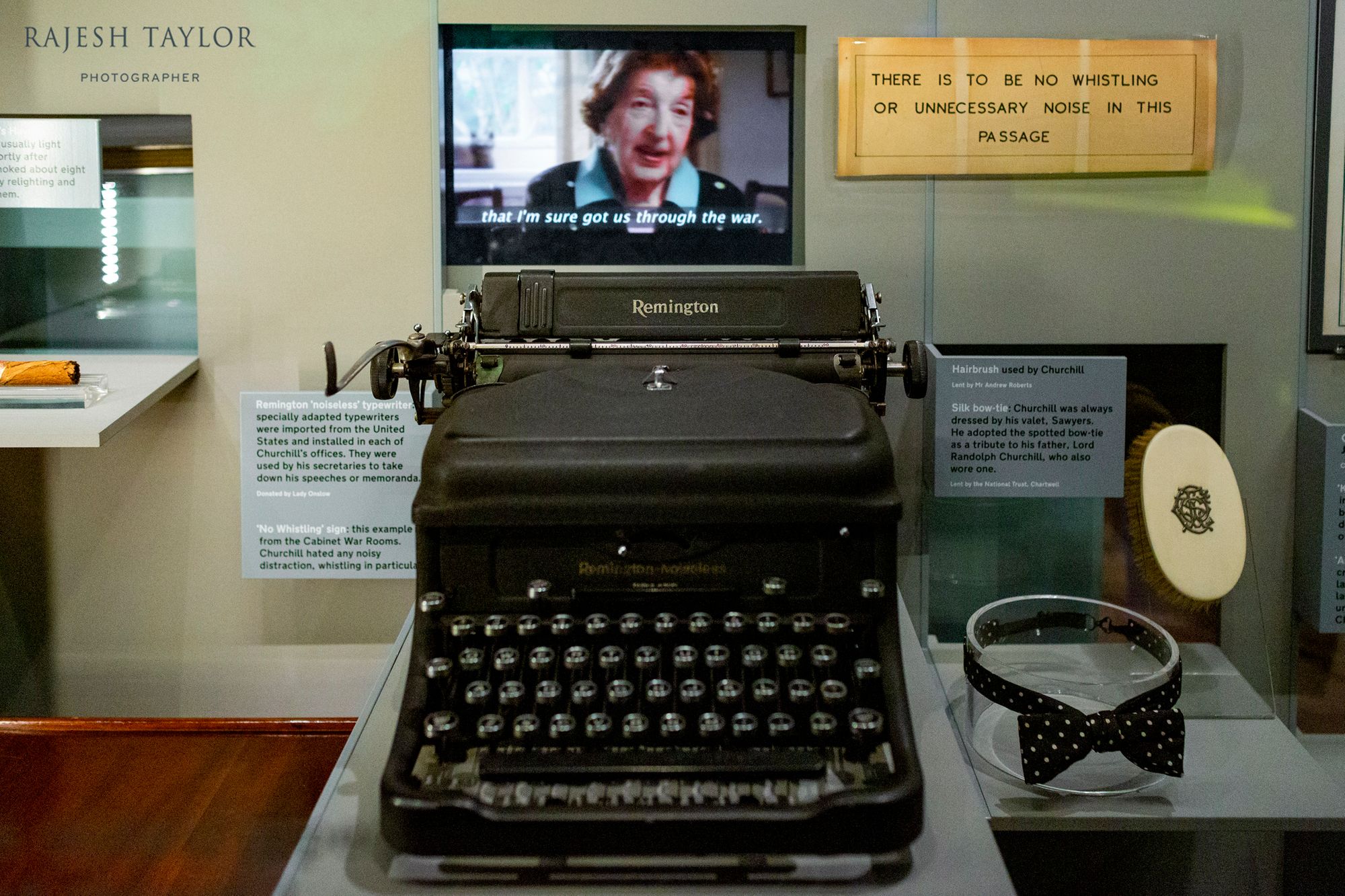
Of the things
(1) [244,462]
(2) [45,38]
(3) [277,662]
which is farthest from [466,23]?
(3) [277,662]

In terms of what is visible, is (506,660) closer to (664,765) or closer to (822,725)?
(664,765)

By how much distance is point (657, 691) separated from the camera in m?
1.15

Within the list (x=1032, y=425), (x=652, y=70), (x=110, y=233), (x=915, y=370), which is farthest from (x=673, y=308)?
(x=110, y=233)

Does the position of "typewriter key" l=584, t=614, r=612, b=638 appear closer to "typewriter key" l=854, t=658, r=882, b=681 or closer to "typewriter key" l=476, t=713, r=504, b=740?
"typewriter key" l=476, t=713, r=504, b=740

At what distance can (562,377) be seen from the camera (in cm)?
147

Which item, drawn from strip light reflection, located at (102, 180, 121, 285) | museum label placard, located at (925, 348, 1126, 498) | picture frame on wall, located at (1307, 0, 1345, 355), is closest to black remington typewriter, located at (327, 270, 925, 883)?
museum label placard, located at (925, 348, 1126, 498)

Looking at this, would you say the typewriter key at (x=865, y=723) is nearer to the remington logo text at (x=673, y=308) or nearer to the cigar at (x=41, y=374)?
the remington logo text at (x=673, y=308)

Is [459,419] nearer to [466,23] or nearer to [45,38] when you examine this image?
[466,23]

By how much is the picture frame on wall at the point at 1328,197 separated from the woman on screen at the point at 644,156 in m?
1.02

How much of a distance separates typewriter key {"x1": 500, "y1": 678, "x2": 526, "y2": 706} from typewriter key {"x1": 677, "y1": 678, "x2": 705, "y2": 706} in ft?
0.58

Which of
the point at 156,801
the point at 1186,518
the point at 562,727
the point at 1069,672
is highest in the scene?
the point at 1186,518

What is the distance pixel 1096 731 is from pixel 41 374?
1701mm

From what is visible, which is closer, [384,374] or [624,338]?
[384,374]

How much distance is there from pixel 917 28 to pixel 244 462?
147 centimetres
